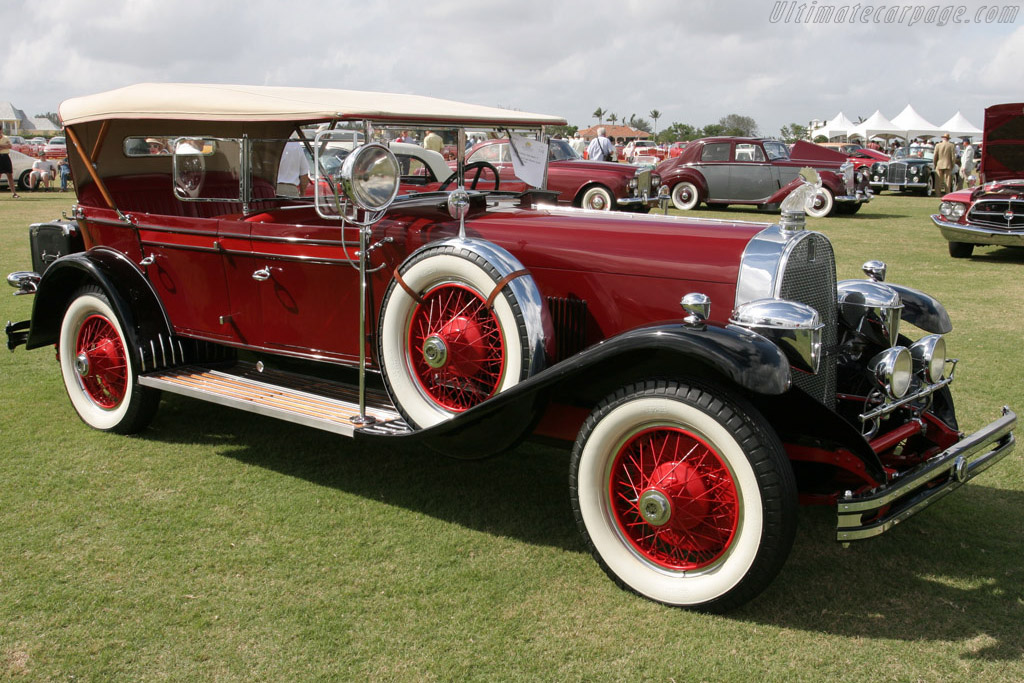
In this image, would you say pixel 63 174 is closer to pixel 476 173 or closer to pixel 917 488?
pixel 476 173

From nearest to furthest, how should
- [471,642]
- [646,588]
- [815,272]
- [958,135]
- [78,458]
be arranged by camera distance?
[471,642] < [646,588] < [815,272] < [78,458] < [958,135]

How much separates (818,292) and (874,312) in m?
0.56

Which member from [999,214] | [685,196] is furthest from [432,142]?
[685,196]

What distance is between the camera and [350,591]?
3.04 m

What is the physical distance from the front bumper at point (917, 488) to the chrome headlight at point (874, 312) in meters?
0.57

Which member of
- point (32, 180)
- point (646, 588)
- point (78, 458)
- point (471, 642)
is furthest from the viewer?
point (32, 180)

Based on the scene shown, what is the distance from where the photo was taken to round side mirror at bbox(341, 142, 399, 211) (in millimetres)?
3281

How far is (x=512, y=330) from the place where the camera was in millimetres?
3225

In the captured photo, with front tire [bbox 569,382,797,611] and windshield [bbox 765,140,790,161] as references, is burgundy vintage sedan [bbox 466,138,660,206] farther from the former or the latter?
front tire [bbox 569,382,797,611]

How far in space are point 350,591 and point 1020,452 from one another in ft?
11.5

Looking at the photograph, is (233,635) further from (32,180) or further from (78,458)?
(32,180)

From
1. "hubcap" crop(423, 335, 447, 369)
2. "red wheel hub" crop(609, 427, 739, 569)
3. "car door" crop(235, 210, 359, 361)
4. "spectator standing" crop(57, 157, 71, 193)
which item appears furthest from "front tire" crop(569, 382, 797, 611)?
"spectator standing" crop(57, 157, 71, 193)

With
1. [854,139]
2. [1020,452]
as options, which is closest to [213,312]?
[1020,452]

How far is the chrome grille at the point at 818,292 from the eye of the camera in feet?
10.5
